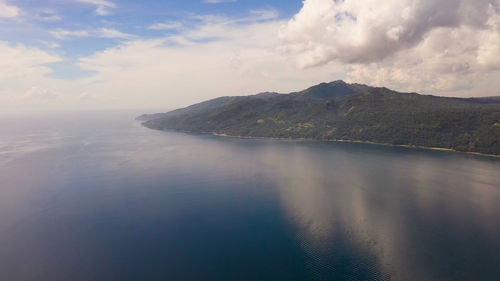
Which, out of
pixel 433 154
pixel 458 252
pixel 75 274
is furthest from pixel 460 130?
pixel 75 274

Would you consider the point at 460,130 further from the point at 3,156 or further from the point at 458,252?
the point at 3,156

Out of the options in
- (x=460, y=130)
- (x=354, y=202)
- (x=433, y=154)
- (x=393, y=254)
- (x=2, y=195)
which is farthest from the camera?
(x=460, y=130)

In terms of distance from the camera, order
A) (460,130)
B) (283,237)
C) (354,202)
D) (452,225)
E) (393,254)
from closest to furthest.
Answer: (393,254) → (283,237) → (452,225) → (354,202) → (460,130)

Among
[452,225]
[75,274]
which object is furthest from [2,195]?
[452,225]

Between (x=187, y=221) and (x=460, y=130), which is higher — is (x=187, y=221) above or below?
below

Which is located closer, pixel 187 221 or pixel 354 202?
pixel 187 221

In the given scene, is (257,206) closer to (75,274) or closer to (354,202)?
(354,202)
